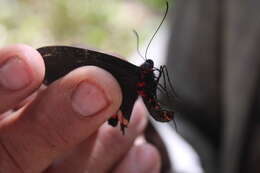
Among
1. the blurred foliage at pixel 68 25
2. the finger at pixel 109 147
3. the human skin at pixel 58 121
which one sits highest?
the human skin at pixel 58 121

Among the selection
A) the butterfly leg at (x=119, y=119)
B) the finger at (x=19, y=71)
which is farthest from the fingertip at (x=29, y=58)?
the butterfly leg at (x=119, y=119)

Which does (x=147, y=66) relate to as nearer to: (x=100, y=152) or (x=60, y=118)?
(x=60, y=118)

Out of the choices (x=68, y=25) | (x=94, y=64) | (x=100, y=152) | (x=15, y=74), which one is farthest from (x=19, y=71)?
(x=68, y=25)

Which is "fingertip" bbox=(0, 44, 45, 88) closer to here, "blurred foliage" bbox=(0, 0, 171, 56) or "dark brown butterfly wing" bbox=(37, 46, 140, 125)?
"dark brown butterfly wing" bbox=(37, 46, 140, 125)

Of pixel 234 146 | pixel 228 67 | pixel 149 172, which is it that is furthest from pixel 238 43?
pixel 149 172

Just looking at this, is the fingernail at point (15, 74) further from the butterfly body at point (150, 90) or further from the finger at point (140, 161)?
the finger at point (140, 161)

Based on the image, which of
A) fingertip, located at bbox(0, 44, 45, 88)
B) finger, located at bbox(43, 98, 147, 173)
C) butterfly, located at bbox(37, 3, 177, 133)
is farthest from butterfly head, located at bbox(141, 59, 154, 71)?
finger, located at bbox(43, 98, 147, 173)
